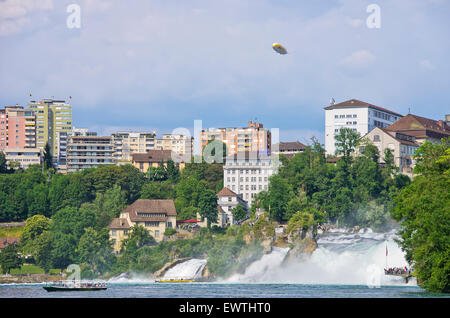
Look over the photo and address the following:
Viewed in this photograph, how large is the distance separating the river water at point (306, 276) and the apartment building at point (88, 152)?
288 ft

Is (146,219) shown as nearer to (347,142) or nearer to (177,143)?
(347,142)

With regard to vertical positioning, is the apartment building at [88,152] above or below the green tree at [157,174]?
above

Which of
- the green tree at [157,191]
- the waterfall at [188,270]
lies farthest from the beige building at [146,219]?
the waterfall at [188,270]

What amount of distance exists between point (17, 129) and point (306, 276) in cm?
11539

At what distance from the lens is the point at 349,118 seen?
148 metres

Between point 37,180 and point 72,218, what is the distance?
25100 mm

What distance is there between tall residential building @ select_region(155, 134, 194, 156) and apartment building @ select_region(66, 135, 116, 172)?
37.3 ft

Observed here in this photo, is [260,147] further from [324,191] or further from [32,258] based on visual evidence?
[32,258]

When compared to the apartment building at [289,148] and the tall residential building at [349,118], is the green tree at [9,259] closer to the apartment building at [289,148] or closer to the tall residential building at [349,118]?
the tall residential building at [349,118]

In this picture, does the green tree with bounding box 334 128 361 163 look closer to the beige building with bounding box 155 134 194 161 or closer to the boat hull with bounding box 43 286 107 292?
the boat hull with bounding box 43 286 107 292

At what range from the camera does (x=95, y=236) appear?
103062 mm

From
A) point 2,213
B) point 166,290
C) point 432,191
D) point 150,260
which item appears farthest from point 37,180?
point 432,191

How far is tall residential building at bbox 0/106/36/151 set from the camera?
188625 millimetres

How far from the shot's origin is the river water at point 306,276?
71.9m
